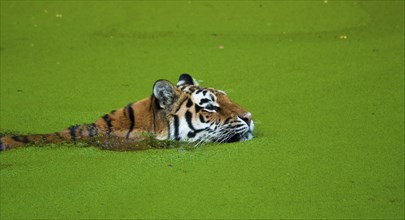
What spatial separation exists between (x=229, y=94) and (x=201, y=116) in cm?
105

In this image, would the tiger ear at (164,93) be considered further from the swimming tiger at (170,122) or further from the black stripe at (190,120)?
the black stripe at (190,120)

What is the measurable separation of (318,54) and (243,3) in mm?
1500

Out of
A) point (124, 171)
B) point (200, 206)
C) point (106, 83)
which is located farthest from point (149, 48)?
point (200, 206)

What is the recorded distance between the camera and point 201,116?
516cm

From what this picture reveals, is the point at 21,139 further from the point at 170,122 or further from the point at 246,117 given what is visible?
the point at 246,117

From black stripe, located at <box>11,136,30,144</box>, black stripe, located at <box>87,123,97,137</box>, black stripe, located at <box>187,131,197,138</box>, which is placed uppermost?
black stripe, located at <box>87,123,97,137</box>

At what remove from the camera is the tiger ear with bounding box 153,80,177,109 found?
16.4 feet

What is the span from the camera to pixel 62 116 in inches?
226

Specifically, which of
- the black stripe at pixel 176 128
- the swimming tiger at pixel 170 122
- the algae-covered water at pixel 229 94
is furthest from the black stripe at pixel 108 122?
the black stripe at pixel 176 128

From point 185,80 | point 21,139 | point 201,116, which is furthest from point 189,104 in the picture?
point 21,139

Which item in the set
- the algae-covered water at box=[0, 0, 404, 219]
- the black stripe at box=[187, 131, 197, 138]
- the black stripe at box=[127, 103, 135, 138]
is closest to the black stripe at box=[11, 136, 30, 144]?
the algae-covered water at box=[0, 0, 404, 219]

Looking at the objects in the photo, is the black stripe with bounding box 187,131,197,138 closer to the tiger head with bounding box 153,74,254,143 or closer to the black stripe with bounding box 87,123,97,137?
the tiger head with bounding box 153,74,254,143

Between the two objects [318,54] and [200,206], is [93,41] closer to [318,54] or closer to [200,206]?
[318,54]

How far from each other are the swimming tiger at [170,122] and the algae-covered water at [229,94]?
12 centimetres
